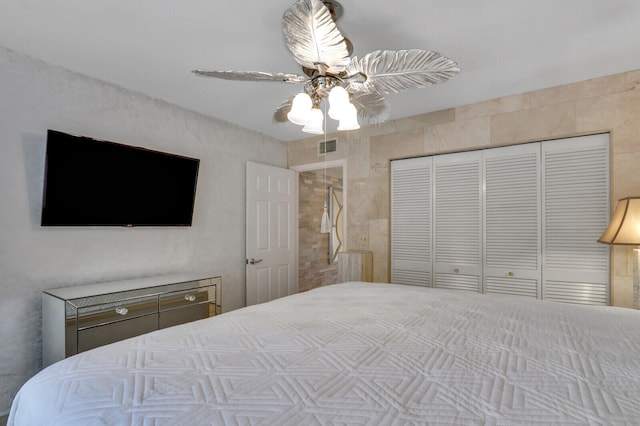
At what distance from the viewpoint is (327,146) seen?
4.21 m

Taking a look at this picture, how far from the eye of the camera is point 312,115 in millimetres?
1892

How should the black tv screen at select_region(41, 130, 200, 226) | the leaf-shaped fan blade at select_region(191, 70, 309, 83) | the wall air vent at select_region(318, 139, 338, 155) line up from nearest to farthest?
1. the leaf-shaped fan blade at select_region(191, 70, 309, 83)
2. the black tv screen at select_region(41, 130, 200, 226)
3. the wall air vent at select_region(318, 139, 338, 155)

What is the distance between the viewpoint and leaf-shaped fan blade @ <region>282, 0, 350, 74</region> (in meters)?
1.31

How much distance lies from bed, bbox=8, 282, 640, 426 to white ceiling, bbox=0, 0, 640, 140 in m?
1.63

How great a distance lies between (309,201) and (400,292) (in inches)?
118

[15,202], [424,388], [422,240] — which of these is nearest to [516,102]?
[422,240]

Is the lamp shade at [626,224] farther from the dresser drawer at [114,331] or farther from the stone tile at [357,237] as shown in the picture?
the dresser drawer at [114,331]

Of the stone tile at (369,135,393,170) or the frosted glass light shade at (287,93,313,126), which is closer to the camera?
the frosted glass light shade at (287,93,313,126)

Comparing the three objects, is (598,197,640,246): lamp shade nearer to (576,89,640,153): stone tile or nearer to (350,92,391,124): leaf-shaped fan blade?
(576,89,640,153): stone tile

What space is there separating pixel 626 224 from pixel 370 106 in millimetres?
1873

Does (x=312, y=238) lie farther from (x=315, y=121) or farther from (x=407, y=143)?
(x=315, y=121)

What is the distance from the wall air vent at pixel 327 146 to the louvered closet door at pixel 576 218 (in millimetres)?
2178

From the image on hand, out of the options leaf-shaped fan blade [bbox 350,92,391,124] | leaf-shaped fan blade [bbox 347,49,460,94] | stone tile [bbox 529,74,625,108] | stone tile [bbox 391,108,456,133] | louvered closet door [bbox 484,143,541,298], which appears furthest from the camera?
stone tile [bbox 391,108,456,133]

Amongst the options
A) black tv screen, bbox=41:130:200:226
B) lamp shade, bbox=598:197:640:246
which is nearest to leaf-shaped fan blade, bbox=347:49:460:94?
lamp shade, bbox=598:197:640:246
